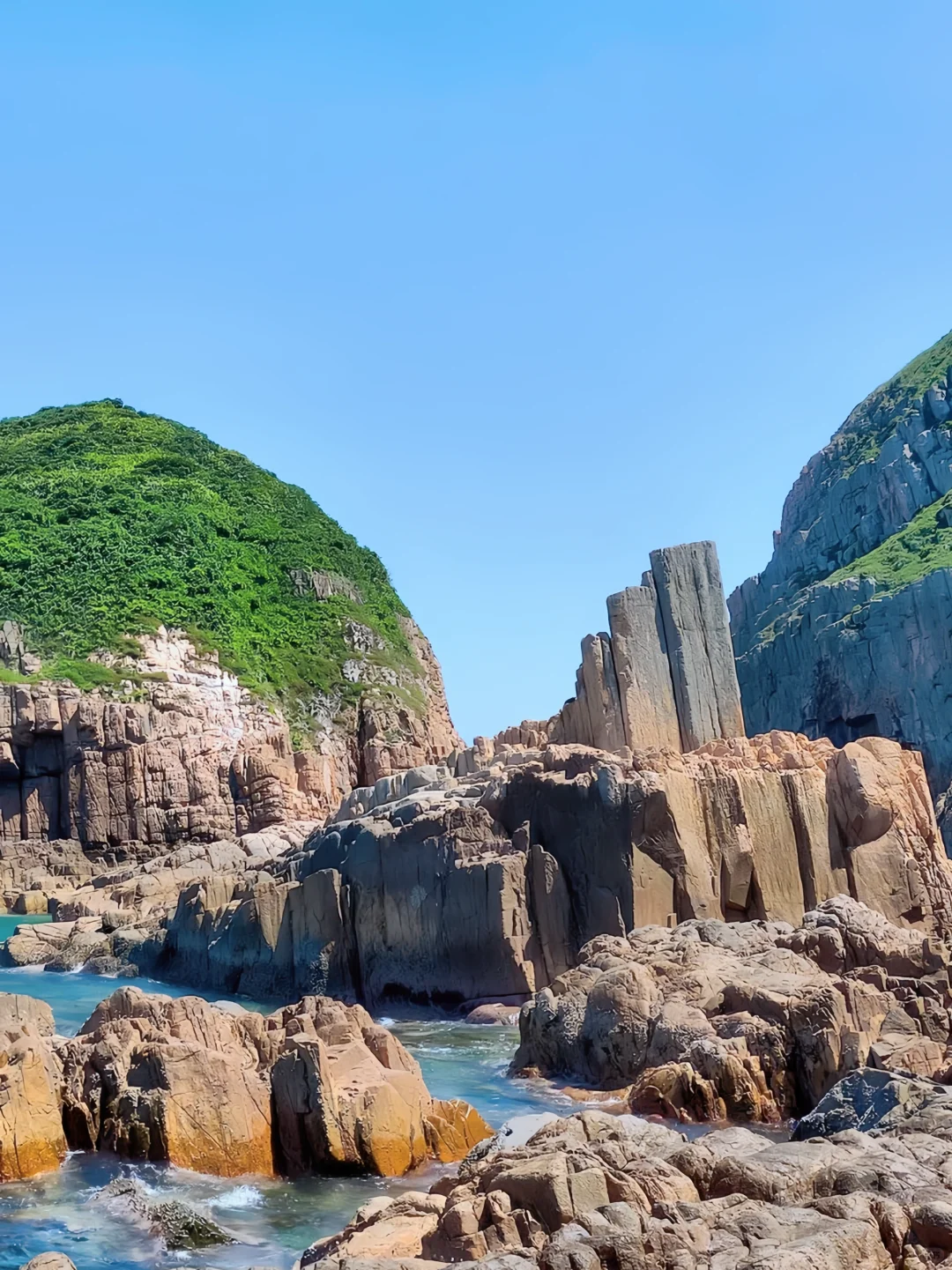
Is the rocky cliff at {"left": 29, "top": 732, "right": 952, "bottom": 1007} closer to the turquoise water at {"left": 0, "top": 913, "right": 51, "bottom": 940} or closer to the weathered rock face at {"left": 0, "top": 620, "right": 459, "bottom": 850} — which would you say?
the turquoise water at {"left": 0, "top": 913, "right": 51, "bottom": 940}

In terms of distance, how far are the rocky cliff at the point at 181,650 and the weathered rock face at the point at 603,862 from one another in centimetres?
2625

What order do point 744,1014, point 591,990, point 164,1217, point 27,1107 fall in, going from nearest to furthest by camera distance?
Result: 1. point 164,1217
2. point 27,1107
3. point 744,1014
4. point 591,990

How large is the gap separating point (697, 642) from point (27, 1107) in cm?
1469

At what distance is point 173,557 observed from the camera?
216 ft

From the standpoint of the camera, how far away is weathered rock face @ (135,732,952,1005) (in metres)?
19.6

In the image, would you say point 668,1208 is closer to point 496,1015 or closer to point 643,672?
point 496,1015

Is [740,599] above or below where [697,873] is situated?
above

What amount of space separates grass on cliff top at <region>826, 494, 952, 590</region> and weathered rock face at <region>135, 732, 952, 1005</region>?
40.1 m

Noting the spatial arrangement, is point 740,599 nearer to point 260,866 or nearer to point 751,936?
point 260,866

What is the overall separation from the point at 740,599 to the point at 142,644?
39884mm

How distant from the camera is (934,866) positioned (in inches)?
817

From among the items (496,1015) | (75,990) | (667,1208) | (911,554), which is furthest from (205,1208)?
(911,554)

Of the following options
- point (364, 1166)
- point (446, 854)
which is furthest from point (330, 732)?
point (364, 1166)

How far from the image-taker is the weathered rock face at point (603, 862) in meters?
19.6
